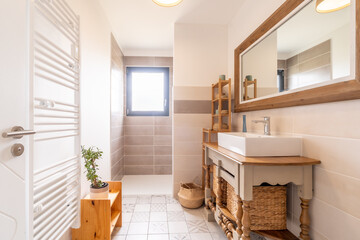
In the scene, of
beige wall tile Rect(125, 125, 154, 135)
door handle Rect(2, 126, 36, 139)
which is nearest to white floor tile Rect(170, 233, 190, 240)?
door handle Rect(2, 126, 36, 139)

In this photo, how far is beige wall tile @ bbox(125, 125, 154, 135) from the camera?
11.4 ft

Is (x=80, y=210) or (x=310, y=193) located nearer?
(x=310, y=193)

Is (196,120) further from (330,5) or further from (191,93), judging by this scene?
(330,5)

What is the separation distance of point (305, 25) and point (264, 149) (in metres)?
0.83

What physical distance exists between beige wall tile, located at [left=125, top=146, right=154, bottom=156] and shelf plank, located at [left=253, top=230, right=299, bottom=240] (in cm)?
253

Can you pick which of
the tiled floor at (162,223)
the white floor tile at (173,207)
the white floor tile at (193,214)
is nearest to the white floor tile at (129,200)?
the tiled floor at (162,223)

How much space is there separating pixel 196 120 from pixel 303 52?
145 cm

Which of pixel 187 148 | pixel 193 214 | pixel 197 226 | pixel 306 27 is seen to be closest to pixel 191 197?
pixel 193 214

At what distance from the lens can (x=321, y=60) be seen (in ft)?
3.45

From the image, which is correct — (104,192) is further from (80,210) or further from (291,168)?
(291,168)

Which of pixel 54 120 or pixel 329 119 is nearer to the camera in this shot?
pixel 329 119

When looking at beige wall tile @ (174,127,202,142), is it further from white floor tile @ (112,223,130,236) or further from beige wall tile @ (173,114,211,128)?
white floor tile @ (112,223,130,236)

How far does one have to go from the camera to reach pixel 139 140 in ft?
11.5

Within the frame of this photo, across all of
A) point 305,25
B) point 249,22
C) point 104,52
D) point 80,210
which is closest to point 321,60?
point 305,25
